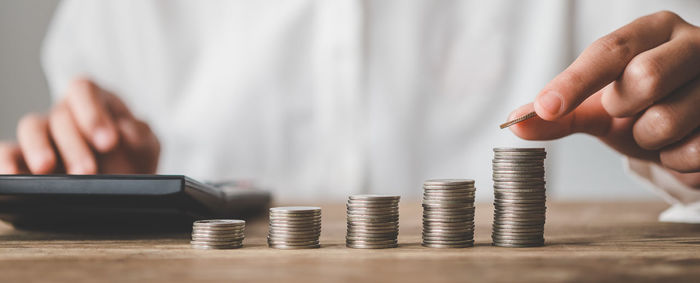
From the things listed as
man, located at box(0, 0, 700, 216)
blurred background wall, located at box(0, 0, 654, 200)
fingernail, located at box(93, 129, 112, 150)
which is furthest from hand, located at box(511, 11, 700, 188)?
blurred background wall, located at box(0, 0, 654, 200)

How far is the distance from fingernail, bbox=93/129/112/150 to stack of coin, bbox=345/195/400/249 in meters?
0.87

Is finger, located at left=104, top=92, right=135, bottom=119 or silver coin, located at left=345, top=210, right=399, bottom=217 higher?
finger, located at left=104, top=92, right=135, bottom=119

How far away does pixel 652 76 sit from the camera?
1.00 m

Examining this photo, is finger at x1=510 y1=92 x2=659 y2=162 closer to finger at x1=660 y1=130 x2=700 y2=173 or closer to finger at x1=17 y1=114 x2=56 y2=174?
finger at x1=660 y1=130 x2=700 y2=173

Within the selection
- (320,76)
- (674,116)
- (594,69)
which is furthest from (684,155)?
(320,76)

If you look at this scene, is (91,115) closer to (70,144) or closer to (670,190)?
(70,144)

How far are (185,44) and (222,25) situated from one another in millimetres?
259

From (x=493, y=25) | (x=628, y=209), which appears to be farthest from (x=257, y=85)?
(x=628, y=209)

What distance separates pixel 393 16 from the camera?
3525mm

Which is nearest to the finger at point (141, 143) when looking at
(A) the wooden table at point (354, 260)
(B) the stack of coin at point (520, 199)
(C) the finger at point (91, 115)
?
(C) the finger at point (91, 115)

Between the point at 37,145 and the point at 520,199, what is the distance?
3.99 ft

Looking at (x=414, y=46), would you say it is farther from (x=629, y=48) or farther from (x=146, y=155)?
(x=629, y=48)

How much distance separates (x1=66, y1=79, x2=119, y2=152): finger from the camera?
1.49 m

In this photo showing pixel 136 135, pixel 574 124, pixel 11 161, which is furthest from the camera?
pixel 136 135
